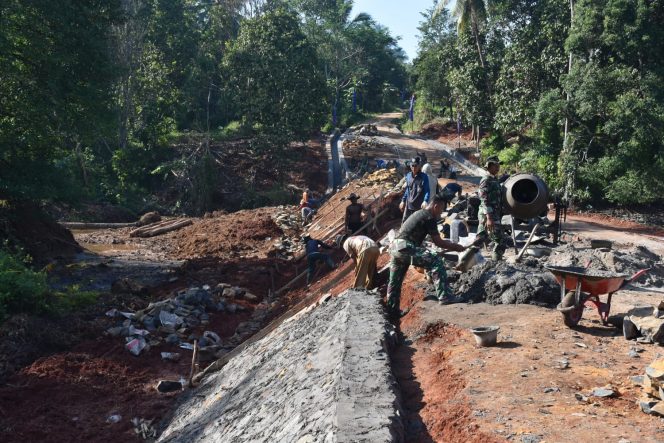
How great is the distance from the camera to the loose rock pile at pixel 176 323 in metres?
11.7

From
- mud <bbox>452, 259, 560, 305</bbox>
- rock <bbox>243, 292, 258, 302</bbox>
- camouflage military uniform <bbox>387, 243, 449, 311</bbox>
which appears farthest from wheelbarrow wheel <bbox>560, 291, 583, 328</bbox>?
rock <bbox>243, 292, 258, 302</bbox>

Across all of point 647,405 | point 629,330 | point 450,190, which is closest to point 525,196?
point 450,190

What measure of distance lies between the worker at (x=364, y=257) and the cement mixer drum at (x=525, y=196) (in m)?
2.17

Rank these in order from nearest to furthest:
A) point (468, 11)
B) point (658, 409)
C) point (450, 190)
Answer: point (658, 409) → point (450, 190) → point (468, 11)

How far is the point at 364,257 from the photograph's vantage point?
376 inches

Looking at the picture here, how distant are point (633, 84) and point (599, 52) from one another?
77.2 inches

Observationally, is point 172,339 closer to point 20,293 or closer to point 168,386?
point 168,386

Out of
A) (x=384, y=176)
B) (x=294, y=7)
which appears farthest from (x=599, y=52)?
(x=294, y=7)

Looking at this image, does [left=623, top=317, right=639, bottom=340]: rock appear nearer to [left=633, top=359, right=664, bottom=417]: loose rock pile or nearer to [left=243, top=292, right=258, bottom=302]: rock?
[left=633, top=359, right=664, bottom=417]: loose rock pile

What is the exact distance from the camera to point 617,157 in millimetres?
19594

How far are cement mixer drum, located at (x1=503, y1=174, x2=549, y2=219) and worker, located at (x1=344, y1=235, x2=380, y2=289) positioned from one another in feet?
7.13

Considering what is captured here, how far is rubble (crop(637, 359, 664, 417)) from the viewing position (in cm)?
457

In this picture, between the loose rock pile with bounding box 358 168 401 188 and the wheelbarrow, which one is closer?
the wheelbarrow

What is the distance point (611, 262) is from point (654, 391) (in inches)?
221
